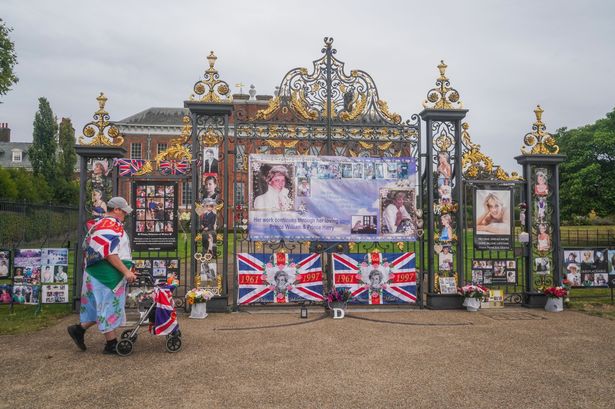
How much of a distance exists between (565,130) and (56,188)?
41489 millimetres

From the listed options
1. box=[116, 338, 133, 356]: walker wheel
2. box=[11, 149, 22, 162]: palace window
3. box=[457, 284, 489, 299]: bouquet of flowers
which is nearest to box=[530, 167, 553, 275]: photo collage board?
box=[457, 284, 489, 299]: bouquet of flowers

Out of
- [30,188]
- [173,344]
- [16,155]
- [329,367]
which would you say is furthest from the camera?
[16,155]

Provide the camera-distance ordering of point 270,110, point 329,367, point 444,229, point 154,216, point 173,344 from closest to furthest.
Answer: point 329,367 < point 173,344 < point 154,216 < point 270,110 < point 444,229

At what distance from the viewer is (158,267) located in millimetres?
9125

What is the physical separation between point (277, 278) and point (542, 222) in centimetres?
583

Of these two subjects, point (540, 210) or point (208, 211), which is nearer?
point (208, 211)

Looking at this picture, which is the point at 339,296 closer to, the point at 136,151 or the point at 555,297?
the point at 555,297

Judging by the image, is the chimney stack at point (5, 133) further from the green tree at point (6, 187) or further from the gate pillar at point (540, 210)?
the gate pillar at point (540, 210)

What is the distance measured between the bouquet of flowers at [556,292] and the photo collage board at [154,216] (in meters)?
7.54

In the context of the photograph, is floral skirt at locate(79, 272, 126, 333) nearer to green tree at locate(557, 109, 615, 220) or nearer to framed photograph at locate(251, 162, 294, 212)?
framed photograph at locate(251, 162, 294, 212)

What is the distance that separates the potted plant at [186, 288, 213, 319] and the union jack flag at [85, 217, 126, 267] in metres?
2.62

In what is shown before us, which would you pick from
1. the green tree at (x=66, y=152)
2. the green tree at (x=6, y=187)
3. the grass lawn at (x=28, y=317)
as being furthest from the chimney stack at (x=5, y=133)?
the grass lawn at (x=28, y=317)

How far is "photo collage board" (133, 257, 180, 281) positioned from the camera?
9070mm

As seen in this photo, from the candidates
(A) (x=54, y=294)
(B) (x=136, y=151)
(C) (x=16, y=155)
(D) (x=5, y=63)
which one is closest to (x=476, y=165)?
(A) (x=54, y=294)
